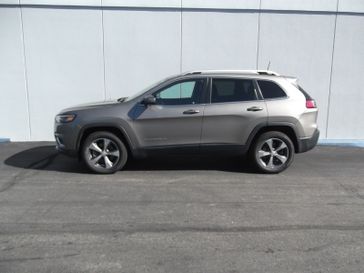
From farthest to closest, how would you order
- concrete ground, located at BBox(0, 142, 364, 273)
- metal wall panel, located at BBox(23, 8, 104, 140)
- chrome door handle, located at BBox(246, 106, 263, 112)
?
metal wall panel, located at BBox(23, 8, 104, 140) → chrome door handle, located at BBox(246, 106, 263, 112) → concrete ground, located at BBox(0, 142, 364, 273)

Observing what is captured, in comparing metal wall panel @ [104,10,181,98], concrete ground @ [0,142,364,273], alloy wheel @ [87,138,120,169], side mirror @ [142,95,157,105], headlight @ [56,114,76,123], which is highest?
metal wall panel @ [104,10,181,98]

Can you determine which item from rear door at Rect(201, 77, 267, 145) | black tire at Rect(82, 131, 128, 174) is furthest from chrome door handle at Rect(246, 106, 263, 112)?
black tire at Rect(82, 131, 128, 174)

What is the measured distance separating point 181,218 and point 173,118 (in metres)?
2.19

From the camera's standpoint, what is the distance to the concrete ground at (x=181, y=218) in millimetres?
3748

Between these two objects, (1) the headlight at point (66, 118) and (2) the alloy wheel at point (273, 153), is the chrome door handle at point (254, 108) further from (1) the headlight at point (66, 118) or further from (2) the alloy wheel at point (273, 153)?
(1) the headlight at point (66, 118)

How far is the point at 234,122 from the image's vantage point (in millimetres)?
6602

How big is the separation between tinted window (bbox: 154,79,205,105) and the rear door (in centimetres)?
22

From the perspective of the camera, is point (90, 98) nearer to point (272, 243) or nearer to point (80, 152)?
point (80, 152)

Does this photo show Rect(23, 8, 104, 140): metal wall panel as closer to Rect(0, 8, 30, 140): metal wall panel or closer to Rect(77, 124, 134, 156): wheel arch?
Rect(0, 8, 30, 140): metal wall panel

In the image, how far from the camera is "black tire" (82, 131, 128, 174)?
659 centimetres

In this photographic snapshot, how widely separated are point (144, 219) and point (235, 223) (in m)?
1.12

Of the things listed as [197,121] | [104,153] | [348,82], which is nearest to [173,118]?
[197,121]

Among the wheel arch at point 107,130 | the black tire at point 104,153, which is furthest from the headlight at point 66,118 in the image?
the black tire at point 104,153

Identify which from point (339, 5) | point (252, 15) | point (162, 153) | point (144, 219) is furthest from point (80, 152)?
point (339, 5)
